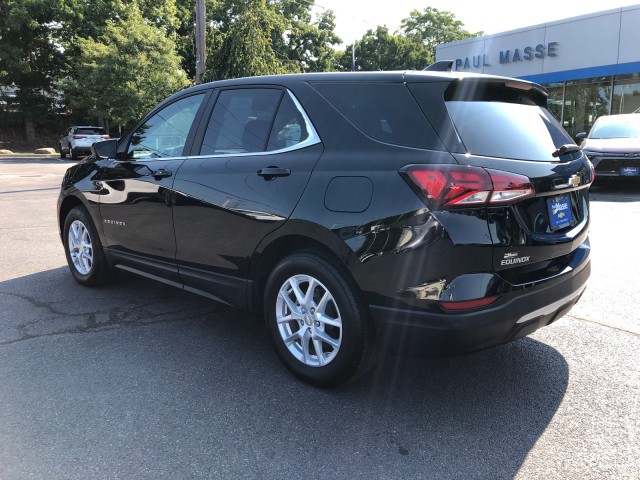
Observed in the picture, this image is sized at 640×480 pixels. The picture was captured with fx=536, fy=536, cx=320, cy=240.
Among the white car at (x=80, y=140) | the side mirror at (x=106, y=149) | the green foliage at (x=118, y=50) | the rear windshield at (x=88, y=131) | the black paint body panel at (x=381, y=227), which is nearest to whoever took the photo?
the black paint body panel at (x=381, y=227)

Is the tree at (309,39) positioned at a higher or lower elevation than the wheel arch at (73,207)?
higher

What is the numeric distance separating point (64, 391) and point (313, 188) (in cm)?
187

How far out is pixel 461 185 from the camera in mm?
2547

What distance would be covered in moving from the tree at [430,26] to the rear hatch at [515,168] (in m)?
60.7

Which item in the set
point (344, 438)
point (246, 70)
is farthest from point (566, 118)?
point (344, 438)

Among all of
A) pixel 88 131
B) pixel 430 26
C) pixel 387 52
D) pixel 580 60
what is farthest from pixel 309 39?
pixel 580 60

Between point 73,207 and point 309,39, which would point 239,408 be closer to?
point 73,207

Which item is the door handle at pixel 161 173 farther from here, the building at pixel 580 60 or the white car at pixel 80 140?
the white car at pixel 80 140

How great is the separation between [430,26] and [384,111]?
62749 millimetres

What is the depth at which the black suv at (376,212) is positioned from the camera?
258 cm

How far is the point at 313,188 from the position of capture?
2.99m

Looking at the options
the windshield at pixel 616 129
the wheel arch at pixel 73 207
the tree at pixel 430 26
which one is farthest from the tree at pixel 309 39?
the wheel arch at pixel 73 207

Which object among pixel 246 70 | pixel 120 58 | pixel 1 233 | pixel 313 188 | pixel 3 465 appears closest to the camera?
pixel 3 465

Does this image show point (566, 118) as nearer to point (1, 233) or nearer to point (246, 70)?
point (246, 70)
